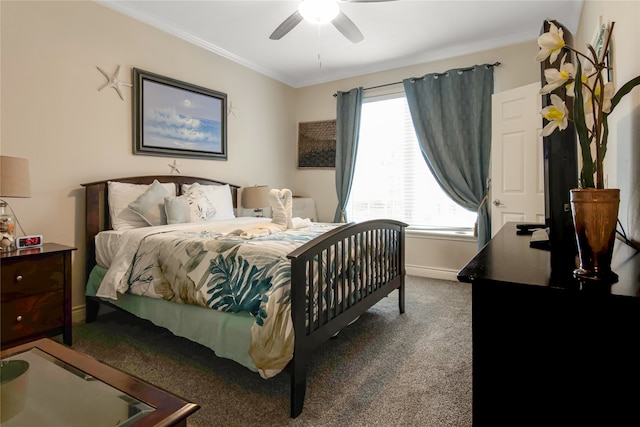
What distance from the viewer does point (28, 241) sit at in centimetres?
230

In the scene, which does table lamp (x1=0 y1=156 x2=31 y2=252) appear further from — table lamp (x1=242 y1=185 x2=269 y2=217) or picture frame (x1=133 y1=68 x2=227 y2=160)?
table lamp (x1=242 y1=185 x2=269 y2=217)

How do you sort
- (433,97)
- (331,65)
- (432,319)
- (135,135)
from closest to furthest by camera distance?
1. (432,319)
2. (135,135)
3. (433,97)
4. (331,65)

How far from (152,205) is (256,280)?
163 centimetres

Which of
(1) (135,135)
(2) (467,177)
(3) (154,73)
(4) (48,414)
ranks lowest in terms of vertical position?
(4) (48,414)

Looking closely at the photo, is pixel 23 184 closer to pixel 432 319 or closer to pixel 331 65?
pixel 432 319

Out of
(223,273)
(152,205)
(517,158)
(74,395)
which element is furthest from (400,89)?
(74,395)

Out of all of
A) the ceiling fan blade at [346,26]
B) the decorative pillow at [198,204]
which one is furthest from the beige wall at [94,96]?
the ceiling fan blade at [346,26]

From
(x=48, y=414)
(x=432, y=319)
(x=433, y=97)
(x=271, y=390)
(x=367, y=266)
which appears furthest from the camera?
(x=433, y=97)

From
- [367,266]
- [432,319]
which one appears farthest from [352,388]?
[432,319]

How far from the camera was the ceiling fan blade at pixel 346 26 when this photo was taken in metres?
2.59

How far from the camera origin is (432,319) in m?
2.80

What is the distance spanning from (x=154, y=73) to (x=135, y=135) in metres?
0.65

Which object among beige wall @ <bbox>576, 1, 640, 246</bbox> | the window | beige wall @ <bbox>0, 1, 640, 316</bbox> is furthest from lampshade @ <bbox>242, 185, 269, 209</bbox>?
beige wall @ <bbox>576, 1, 640, 246</bbox>

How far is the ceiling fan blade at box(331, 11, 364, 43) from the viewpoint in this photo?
2.59m
